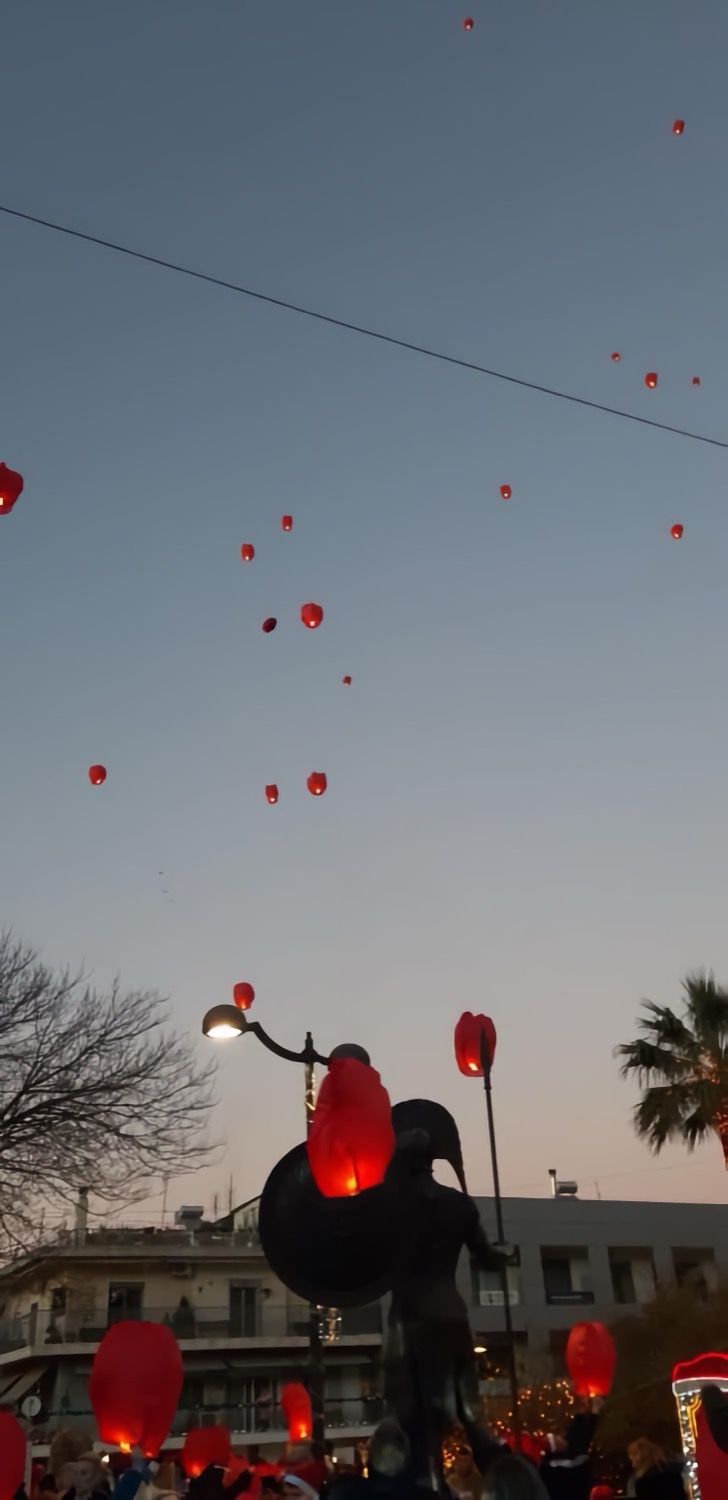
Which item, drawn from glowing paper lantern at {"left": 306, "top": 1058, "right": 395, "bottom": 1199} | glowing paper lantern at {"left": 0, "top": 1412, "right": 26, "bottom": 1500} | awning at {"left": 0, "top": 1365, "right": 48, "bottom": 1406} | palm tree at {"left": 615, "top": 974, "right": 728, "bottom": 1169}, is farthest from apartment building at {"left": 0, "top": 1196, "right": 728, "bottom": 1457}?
glowing paper lantern at {"left": 306, "top": 1058, "right": 395, "bottom": 1199}

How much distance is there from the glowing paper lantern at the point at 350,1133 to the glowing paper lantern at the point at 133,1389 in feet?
5.63

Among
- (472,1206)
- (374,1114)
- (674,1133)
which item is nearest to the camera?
(374,1114)

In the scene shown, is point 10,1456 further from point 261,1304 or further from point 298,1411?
point 261,1304

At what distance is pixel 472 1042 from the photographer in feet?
25.2

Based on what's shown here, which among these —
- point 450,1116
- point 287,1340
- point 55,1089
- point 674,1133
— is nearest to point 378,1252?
point 450,1116

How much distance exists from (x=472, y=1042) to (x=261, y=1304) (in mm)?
28359

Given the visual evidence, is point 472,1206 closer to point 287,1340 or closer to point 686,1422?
point 686,1422

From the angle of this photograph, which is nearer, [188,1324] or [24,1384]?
[24,1384]

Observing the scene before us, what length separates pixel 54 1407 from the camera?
28.6 m

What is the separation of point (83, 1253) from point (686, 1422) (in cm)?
2684

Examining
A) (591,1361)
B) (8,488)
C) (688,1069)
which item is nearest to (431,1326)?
(591,1361)

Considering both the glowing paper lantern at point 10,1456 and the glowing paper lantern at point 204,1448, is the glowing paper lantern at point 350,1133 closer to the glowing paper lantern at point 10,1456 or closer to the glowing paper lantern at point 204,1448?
the glowing paper lantern at point 10,1456

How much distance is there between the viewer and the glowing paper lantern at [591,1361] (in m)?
8.28

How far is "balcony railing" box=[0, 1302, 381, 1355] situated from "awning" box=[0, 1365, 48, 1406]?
62 centimetres
